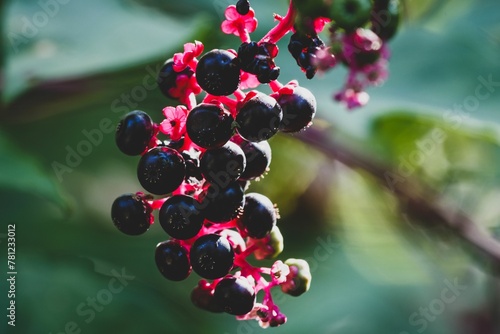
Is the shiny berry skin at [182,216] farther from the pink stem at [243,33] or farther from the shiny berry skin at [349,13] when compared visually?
the shiny berry skin at [349,13]

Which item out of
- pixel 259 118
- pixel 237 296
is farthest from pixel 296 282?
pixel 259 118

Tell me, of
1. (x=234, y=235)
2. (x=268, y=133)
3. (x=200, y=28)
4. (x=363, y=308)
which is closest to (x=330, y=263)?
(x=363, y=308)

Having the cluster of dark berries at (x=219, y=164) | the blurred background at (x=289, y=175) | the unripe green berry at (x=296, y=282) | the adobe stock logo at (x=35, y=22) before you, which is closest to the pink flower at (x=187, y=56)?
the cluster of dark berries at (x=219, y=164)

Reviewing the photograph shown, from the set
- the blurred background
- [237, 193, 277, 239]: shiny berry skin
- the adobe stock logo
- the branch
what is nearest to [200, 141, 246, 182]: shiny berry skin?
[237, 193, 277, 239]: shiny berry skin

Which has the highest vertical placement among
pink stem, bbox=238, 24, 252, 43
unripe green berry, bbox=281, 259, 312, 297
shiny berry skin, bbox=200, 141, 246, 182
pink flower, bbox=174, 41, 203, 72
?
pink stem, bbox=238, 24, 252, 43

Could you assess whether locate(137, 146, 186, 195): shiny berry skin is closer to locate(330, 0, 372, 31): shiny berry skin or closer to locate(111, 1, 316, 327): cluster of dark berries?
locate(111, 1, 316, 327): cluster of dark berries
